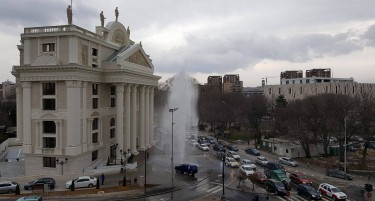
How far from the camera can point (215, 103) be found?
443 ft

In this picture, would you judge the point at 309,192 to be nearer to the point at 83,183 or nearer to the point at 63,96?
the point at 83,183

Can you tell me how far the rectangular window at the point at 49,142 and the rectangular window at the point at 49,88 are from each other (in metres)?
6.70

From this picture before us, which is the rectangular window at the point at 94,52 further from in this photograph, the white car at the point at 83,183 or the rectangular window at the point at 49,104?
the white car at the point at 83,183

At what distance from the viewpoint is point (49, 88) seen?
176ft

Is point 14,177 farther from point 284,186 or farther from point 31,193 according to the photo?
point 284,186

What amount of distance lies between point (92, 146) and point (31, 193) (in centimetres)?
1597

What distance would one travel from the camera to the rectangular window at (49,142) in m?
53.8

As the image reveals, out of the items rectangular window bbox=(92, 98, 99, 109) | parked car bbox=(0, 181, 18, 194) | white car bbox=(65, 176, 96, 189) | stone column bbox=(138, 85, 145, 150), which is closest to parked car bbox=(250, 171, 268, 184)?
white car bbox=(65, 176, 96, 189)

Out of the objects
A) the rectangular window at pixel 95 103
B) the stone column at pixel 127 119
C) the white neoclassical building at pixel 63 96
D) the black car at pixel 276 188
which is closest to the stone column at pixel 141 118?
the stone column at pixel 127 119

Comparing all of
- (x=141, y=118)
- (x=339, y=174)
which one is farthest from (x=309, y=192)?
(x=141, y=118)

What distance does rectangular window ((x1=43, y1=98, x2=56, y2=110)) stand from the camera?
5378 cm

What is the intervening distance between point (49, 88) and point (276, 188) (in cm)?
3460

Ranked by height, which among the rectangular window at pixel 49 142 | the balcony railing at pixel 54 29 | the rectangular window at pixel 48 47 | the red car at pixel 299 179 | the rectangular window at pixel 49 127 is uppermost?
the balcony railing at pixel 54 29

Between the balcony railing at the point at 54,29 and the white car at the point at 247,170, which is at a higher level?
the balcony railing at the point at 54,29
